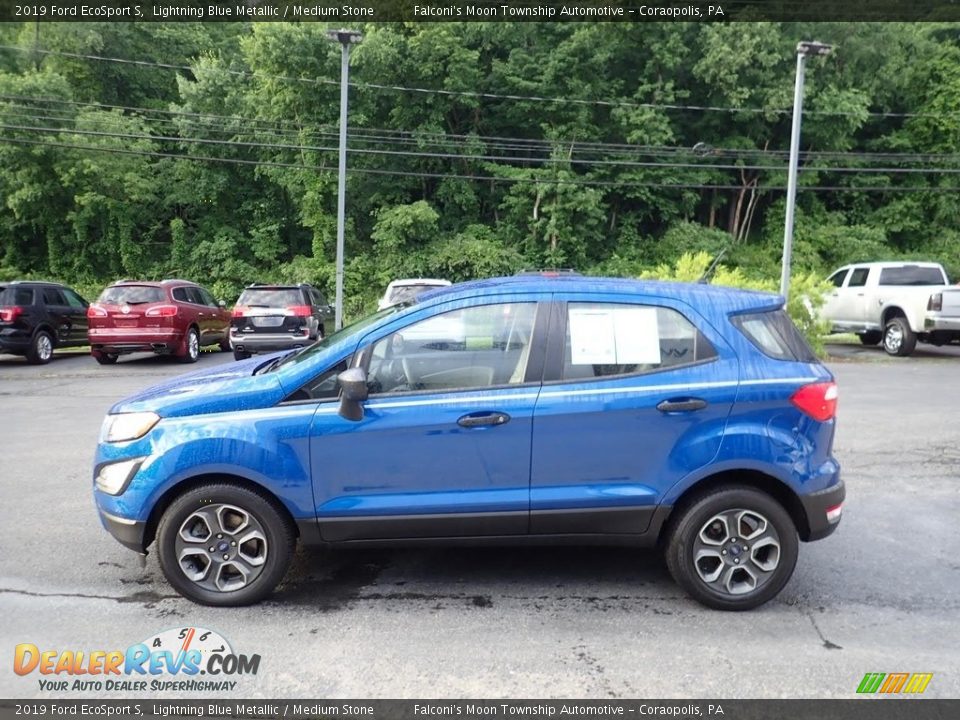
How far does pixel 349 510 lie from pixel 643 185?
107ft

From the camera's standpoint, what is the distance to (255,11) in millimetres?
30969

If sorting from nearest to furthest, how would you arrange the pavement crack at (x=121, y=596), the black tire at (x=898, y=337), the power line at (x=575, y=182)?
the pavement crack at (x=121, y=596), the black tire at (x=898, y=337), the power line at (x=575, y=182)

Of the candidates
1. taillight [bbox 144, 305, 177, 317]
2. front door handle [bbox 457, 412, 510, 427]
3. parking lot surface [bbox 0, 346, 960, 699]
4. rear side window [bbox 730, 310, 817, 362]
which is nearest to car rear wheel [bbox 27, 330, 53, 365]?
taillight [bbox 144, 305, 177, 317]

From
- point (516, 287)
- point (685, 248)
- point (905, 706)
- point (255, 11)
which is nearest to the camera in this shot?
point (905, 706)

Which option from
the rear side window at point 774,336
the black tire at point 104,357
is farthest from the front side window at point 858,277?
the black tire at point 104,357

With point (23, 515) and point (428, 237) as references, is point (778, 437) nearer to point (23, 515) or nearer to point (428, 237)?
point (23, 515)

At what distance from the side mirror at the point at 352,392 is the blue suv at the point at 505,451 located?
0.01 m

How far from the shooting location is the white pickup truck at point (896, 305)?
1469cm

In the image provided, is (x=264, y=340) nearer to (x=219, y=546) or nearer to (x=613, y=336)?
(x=219, y=546)

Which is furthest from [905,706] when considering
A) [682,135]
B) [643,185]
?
[682,135]

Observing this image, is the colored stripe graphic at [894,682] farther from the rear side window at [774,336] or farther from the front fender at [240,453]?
the front fender at [240,453]

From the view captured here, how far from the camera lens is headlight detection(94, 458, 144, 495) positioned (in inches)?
150

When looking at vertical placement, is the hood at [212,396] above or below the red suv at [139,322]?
above

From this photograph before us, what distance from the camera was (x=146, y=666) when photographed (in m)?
3.31
